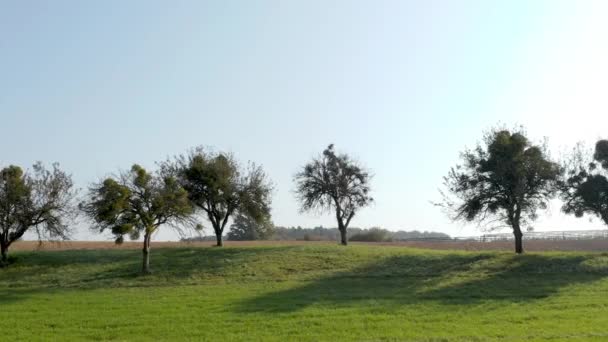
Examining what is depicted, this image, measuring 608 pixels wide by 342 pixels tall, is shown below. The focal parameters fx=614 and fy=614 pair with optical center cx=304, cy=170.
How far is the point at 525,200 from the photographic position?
153 feet

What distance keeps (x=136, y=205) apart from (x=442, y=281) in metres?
18.9

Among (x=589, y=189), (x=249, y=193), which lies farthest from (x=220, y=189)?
(x=589, y=189)

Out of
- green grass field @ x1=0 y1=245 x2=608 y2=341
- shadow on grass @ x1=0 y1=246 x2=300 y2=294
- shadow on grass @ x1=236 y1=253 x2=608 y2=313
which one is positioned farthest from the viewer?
shadow on grass @ x1=0 y1=246 x2=300 y2=294

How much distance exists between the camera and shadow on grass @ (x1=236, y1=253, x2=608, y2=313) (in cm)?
2711

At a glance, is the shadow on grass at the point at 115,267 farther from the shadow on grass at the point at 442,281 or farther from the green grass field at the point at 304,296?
the shadow on grass at the point at 442,281

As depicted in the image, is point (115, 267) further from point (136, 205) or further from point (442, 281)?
point (442, 281)

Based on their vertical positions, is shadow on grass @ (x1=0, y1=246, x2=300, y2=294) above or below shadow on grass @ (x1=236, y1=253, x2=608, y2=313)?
above

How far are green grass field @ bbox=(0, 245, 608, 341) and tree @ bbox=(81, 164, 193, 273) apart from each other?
8.71 feet

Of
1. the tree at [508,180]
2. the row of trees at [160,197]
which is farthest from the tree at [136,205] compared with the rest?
the tree at [508,180]

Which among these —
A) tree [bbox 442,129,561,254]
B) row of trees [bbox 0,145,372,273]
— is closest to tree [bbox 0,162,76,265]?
row of trees [bbox 0,145,372,273]

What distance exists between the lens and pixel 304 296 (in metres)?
28.0

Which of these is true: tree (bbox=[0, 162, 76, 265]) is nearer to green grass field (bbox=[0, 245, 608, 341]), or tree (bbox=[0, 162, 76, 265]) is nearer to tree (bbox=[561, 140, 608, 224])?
green grass field (bbox=[0, 245, 608, 341])

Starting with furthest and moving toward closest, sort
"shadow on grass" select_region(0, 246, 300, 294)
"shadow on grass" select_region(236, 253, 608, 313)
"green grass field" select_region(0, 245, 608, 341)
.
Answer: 1. "shadow on grass" select_region(0, 246, 300, 294)
2. "shadow on grass" select_region(236, 253, 608, 313)
3. "green grass field" select_region(0, 245, 608, 341)

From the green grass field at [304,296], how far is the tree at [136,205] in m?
2.66
